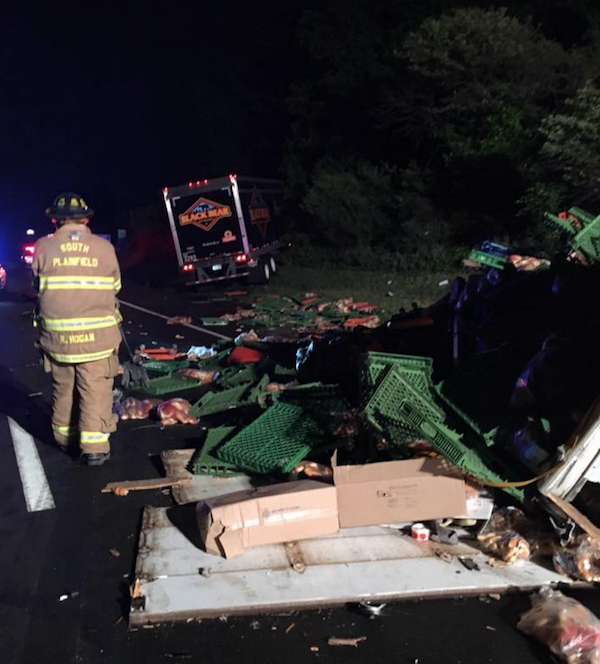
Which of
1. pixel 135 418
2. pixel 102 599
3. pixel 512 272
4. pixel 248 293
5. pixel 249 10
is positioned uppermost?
pixel 249 10

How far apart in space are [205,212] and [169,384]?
1111cm

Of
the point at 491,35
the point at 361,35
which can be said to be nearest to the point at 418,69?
the point at 491,35

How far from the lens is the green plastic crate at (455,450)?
4.15m

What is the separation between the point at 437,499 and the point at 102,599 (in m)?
2.03

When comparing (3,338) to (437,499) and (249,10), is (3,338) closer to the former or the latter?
(437,499)

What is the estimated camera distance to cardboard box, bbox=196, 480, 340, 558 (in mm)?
3965

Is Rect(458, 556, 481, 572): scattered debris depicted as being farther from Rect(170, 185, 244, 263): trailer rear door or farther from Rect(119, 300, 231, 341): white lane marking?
Rect(170, 185, 244, 263): trailer rear door

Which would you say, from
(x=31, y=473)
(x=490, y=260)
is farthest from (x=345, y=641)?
(x=490, y=260)

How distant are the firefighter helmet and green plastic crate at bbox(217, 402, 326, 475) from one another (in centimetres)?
214

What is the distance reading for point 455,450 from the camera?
13.7ft

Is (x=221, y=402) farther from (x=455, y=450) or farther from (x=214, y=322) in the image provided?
(x=214, y=322)

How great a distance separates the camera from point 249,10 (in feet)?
106

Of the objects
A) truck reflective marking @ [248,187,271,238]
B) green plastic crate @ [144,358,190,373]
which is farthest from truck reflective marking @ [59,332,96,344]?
truck reflective marking @ [248,187,271,238]

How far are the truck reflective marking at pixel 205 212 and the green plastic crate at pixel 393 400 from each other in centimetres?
1443
